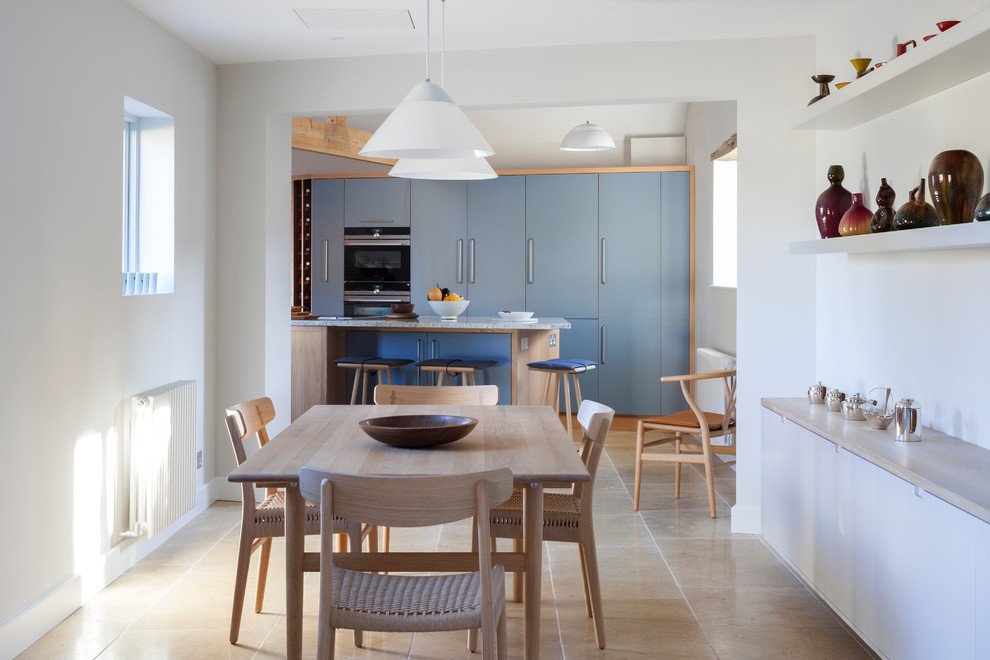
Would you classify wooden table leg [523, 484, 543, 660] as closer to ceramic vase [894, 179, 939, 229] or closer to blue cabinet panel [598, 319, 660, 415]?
ceramic vase [894, 179, 939, 229]

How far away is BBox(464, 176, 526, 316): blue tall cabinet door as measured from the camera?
7449 millimetres

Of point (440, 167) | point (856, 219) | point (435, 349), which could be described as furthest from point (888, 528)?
point (435, 349)

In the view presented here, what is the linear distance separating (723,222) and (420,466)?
478cm

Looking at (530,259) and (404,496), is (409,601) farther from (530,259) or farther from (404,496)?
(530,259)

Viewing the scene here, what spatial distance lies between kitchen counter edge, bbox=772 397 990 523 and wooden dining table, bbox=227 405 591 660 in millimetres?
928

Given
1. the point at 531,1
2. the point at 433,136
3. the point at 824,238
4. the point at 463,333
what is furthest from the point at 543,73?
the point at 463,333

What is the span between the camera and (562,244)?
738cm

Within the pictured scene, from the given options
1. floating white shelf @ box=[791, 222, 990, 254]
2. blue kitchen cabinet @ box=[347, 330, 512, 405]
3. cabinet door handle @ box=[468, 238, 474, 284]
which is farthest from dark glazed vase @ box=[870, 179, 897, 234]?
cabinet door handle @ box=[468, 238, 474, 284]

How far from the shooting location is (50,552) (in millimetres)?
3168

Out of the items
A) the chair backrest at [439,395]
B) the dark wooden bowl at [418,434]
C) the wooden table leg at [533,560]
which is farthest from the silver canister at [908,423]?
the chair backrest at [439,395]

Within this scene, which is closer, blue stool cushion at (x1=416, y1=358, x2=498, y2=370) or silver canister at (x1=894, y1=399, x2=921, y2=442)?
silver canister at (x1=894, y1=399, x2=921, y2=442)

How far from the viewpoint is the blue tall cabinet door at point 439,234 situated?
7574mm

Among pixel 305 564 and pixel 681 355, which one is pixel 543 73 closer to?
pixel 305 564

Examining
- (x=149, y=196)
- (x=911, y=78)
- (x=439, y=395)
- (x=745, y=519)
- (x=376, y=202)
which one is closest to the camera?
(x=911, y=78)
